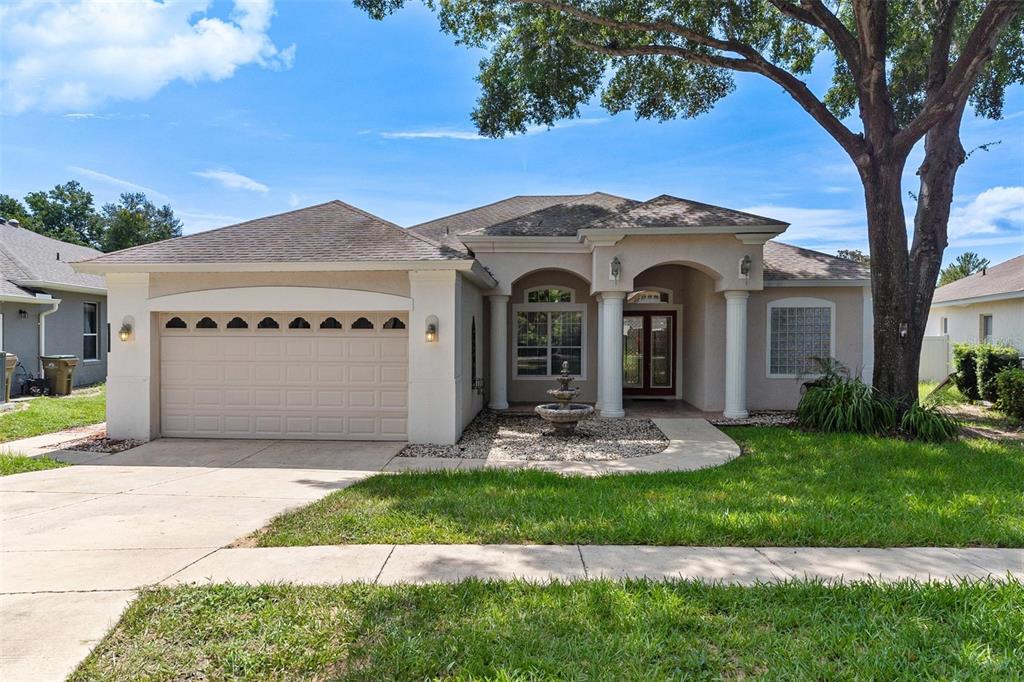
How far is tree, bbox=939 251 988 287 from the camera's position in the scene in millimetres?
47397

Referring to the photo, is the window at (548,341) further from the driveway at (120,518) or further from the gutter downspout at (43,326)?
the gutter downspout at (43,326)

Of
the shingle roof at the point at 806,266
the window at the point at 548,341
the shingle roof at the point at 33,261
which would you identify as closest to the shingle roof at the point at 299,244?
the window at the point at 548,341

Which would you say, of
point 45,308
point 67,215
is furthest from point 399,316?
point 67,215

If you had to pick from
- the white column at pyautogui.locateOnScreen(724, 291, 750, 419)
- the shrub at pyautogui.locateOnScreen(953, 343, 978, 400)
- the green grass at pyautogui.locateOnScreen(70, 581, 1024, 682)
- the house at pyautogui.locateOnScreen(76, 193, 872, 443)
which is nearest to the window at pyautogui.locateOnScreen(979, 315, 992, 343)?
the shrub at pyautogui.locateOnScreen(953, 343, 978, 400)

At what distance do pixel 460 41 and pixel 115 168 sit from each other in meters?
13.7

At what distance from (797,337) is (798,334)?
0.24ft

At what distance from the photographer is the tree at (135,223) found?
110ft

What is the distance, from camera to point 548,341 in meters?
13.8

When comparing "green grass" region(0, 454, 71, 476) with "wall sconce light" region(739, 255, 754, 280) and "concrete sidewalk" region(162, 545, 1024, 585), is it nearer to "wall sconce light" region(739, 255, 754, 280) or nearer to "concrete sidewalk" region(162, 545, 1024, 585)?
"concrete sidewalk" region(162, 545, 1024, 585)

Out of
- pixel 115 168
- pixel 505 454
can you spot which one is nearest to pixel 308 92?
pixel 505 454

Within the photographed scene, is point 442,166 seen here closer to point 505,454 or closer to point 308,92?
point 308,92

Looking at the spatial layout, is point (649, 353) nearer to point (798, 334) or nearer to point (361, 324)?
point (798, 334)

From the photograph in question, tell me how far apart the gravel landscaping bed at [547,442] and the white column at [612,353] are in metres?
0.44

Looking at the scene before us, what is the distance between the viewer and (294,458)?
809 cm
